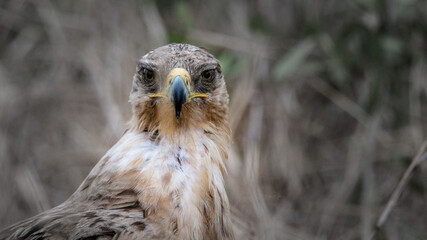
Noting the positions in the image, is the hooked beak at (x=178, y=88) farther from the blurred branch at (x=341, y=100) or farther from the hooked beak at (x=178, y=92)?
the blurred branch at (x=341, y=100)

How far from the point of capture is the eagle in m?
2.01

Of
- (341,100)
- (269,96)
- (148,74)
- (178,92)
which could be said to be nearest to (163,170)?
(178,92)

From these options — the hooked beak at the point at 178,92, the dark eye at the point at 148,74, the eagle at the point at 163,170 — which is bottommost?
the eagle at the point at 163,170

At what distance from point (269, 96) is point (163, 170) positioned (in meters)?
2.48

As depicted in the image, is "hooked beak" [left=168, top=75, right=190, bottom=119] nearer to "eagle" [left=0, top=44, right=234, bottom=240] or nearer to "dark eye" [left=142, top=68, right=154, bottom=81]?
"eagle" [left=0, top=44, right=234, bottom=240]

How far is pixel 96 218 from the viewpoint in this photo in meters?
1.98

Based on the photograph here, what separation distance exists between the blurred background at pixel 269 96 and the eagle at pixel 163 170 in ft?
3.21

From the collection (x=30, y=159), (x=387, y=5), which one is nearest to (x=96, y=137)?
(x=30, y=159)

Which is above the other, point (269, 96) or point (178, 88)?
point (178, 88)

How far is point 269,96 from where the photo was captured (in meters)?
4.48

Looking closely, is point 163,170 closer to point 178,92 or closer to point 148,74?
point 178,92

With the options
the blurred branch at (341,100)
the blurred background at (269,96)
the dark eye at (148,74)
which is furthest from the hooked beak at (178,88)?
the blurred branch at (341,100)

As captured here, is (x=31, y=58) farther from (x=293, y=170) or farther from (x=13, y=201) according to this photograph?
(x=293, y=170)

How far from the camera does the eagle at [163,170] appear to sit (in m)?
2.01
